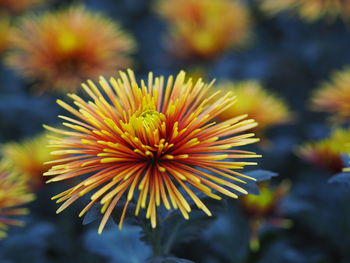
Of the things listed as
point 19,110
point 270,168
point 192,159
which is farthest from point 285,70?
point 192,159

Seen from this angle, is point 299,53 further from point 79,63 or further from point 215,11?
point 79,63

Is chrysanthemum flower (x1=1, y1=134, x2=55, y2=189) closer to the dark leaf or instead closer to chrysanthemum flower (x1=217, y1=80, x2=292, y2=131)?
chrysanthemum flower (x1=217, y1=80, x2=292, y2=131)

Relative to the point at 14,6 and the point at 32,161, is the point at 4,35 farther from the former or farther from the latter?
the point at 32,161

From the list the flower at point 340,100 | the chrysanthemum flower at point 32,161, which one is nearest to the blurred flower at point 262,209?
the flower at point 340,100

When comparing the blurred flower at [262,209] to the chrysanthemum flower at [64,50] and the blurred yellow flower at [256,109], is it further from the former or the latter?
the chrysanthemum flower at [64,50]

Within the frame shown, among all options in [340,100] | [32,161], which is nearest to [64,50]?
[32,161]

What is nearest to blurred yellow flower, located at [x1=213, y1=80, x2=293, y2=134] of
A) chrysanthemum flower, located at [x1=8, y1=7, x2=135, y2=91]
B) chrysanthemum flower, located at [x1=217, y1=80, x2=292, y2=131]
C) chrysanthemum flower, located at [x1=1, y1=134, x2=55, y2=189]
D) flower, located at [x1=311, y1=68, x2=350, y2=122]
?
chrysanthemum flower, located at [x1=217, y1=80, x2=292, y2=131]

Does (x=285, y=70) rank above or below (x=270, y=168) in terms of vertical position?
above
